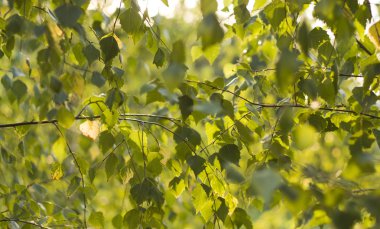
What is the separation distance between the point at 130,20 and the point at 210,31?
47cm

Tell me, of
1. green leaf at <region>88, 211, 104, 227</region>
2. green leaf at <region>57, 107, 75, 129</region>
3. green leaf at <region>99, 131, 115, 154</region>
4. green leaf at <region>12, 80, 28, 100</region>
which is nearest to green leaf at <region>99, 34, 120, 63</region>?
→ green leaf at <region>57, 107, 75, 129</region>

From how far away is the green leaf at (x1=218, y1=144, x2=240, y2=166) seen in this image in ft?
4.17

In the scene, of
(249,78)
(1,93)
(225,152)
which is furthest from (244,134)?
(1,93)

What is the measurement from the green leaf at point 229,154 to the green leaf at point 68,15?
17.8 inches

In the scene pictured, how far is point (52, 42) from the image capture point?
973 millimetres

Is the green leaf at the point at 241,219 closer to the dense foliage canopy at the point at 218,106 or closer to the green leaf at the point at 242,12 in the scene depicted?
the dense foliage canopy at the point at 218,106

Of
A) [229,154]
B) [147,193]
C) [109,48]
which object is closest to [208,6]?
[109,48]

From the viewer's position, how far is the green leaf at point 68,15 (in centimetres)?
95

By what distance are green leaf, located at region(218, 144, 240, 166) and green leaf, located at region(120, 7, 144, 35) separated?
0.31 meters

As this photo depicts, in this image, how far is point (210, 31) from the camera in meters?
0.83

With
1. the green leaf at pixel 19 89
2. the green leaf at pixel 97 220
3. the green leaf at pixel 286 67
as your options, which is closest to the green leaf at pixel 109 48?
the green leaf at pixel 19 89

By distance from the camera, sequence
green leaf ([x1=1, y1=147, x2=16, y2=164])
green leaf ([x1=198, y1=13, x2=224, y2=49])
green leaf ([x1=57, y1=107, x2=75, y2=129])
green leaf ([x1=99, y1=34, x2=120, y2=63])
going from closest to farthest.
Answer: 1. green leaf ([x1=198, y1=13, x2=224, y2=49])
2. green leaf ([x1=57, y1=107, x2=75, y2=129])
3. green leaf ([x1=99, y1=34, x2=120, y2=63])
4. green leaf ([x1=1, y1=147, x2=16, y2=164])

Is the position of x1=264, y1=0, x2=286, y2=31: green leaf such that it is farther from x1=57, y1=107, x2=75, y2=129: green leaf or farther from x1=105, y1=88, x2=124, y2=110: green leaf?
x1=57, y1=107, x2=75, y2=129: green leaf

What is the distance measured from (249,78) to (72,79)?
0.57 metres
